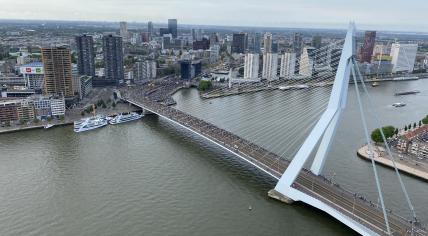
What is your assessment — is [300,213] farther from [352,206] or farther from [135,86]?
[135,86]

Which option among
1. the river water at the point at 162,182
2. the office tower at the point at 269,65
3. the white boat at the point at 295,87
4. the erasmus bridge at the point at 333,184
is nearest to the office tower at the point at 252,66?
the office tower at the point at 269,65

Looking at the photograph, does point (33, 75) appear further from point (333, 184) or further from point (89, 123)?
point (333, 184)

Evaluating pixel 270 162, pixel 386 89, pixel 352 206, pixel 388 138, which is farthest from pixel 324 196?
pixel 386 89

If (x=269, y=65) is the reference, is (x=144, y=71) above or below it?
below

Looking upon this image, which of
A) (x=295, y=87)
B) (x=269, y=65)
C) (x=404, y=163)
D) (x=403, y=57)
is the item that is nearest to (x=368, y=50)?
(x=403, y=57)

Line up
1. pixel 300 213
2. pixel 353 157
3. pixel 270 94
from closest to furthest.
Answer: pixel 300 213 < pixel 353 157 < pixel 270 94

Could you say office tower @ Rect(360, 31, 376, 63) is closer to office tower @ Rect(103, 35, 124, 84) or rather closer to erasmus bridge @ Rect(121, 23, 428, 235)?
office tower @ Rect(103, 35, 124, 84)

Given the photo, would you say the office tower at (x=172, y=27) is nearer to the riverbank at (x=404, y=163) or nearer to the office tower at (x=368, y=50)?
the office tower at (x=368, y=50)

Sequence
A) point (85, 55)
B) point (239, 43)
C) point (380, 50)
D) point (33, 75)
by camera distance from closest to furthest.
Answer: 1. point (33, 75)
2. point (85, 55)
3. point (380, 50)
4. point (239, 43)
